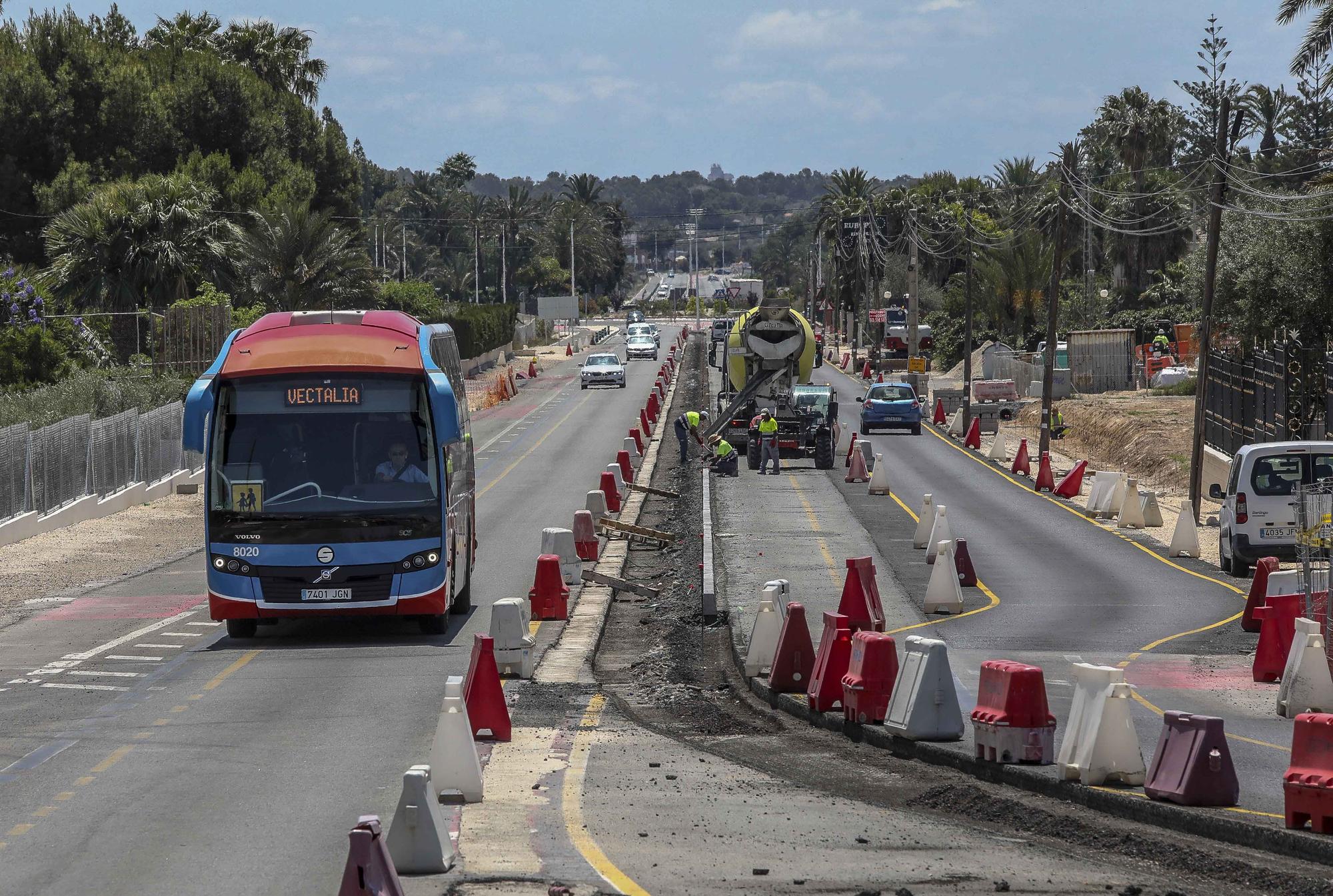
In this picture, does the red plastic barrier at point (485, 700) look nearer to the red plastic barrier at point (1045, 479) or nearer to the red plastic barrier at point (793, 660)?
the red plastic barrier at point (793, 660)

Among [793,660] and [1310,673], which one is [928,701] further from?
[1310,673]

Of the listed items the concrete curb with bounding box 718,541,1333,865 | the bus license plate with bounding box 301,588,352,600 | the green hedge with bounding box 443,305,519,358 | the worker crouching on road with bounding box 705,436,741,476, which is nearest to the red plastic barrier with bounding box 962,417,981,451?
the worker crouching on road with bounding box 705,436,741,476

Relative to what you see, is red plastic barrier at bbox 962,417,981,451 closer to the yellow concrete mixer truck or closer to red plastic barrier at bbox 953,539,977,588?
the yellow concrete mixer truck

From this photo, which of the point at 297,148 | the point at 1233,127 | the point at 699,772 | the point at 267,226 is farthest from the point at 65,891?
the point at 297,148

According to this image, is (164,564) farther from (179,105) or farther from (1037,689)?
(179,105)

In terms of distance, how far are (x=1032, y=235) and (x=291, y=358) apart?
257 ft

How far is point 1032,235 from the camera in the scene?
296ft

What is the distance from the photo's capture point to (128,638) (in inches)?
698

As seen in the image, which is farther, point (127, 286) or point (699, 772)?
point (127, 286)

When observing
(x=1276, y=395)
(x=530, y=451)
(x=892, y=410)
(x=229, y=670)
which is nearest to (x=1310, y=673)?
(x=229, y=670)

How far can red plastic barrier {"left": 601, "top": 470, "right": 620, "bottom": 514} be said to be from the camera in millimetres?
31719

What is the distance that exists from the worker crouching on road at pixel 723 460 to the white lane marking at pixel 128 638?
64.4ft

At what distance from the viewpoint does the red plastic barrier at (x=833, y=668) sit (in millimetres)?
13367

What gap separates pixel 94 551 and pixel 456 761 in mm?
18920
